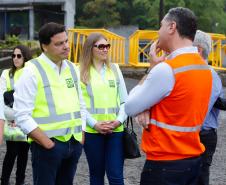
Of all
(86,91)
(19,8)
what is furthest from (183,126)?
(19,8)

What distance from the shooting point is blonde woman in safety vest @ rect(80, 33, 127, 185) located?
464cm

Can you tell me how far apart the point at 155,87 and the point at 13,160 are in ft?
10.3

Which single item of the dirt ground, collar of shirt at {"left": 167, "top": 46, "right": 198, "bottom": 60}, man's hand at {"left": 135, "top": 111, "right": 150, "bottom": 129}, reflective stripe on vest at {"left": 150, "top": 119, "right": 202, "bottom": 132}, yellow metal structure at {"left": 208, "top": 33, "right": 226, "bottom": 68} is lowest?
the dirt ground

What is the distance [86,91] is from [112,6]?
46.4m

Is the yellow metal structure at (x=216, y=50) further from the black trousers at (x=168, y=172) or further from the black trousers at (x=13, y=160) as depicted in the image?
the black trousers at (x=168, y=172)

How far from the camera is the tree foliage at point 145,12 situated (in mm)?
46938

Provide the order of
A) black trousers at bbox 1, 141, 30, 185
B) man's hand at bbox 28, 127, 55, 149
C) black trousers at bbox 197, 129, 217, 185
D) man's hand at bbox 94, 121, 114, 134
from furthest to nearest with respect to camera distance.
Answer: black trousers at bbox 1, 141, 30, 185, man's hand at bbox 94, 121, 114, 134, black trousers at bbox 197, 129, 217, 185, man's hand at bbox 28, 127, 55, 149

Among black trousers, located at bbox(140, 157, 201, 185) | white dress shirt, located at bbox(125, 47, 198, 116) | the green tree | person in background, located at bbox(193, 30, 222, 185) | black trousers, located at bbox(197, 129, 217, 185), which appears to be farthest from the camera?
the green tree

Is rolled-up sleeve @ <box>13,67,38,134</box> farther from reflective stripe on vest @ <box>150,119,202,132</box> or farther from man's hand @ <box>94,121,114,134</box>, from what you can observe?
reflective stripe on vest @ <box>150,119,202,132</box>

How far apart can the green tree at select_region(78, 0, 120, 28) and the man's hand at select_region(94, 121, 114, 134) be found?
140 feet

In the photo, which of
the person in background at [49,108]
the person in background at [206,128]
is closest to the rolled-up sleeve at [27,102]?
the person in background at [49,108]

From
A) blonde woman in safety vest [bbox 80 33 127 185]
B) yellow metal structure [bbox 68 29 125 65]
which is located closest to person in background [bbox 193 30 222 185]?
blonde woman in safety vest [bbox 80 33 127 185]

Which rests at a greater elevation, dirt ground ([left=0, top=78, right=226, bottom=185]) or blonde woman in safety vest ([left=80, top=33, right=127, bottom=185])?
blonde woman in safety vest ([left=80, top=33, right=127, bottom=185])

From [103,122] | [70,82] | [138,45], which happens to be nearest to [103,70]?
[103,122]
